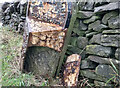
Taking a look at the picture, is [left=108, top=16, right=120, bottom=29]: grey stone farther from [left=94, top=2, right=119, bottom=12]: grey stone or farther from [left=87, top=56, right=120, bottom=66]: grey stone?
[left=87, top=56, right=120, bottom=66]: grey stone

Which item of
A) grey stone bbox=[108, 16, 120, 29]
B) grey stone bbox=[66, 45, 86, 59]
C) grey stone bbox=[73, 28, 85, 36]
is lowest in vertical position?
grey stone bbox=[66, 45, 86, 59]

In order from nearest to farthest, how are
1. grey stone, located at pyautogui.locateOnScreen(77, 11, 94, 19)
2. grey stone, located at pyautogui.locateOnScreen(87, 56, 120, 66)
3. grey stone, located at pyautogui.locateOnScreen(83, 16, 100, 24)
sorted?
grey stone, located at pyautogui.locateOnScreen(87, 56, 120, 66) → grey stone, located at pyautogui.locateOnScreen(83, 16, 100, 24) → grey stone, located at pyautogui.locateOnScreen(77, 11, 94, 19)

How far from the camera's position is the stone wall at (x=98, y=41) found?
1.58m

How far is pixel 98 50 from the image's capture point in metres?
1.74

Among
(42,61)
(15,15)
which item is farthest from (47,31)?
(15,15)

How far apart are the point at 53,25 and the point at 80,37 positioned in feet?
1.91

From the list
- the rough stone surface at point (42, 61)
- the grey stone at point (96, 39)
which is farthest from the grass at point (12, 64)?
the grey stone at point (96, 39)

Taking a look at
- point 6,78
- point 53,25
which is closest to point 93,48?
point 53,25

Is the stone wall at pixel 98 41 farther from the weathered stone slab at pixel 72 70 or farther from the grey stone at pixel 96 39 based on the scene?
the weathered stone slab at pixel 72 70

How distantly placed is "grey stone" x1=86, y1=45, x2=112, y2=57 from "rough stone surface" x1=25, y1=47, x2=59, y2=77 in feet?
1.72

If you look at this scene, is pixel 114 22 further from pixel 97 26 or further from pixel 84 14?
pixel 84 14

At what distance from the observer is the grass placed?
5.95 ft

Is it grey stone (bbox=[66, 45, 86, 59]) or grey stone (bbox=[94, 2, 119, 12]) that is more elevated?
grey stone (bbox=[94, 2, 119, 12])

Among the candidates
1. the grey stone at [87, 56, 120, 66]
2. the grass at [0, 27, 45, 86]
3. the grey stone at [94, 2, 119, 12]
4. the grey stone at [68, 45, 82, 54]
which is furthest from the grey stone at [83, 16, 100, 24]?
the grass at [0, 27, 45, 86]
